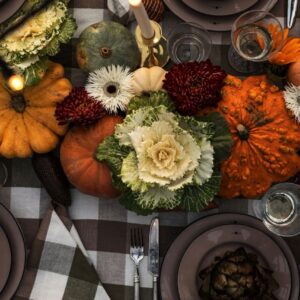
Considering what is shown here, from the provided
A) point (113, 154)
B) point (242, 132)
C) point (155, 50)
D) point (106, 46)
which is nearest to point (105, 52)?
point (106, 46)

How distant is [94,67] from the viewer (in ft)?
3.45

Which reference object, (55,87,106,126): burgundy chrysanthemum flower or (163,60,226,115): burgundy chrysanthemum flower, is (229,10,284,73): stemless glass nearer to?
(163,60,226,115): burgundy chrysanthemum flower

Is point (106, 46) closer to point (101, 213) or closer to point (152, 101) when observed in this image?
point (152, 101)

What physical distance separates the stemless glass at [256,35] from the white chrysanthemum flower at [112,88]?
25 centimetres

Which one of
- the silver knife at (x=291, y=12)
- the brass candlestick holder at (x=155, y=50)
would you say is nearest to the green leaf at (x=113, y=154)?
the brass candlestick holder at (x=155, y=50)

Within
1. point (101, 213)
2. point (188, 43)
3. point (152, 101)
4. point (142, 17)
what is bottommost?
point (101, 213)

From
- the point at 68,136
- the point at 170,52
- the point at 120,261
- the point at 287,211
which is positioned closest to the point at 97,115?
the point at 68,136

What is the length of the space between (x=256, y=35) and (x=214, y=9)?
11 cm

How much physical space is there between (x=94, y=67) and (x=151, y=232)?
390 mm

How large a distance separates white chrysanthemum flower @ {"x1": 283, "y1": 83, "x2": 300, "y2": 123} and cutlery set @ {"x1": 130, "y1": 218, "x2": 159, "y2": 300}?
382 mm

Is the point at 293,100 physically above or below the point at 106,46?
below

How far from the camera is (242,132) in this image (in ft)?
3.23

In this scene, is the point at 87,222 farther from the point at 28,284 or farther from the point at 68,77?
the point at 68,77

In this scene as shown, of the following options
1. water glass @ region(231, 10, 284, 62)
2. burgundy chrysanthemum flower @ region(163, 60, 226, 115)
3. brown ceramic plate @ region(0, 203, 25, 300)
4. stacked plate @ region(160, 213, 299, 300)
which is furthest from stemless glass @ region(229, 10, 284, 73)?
brown ceramic plate @ region(0, 203, 25, 300)
